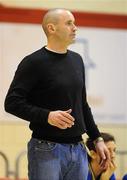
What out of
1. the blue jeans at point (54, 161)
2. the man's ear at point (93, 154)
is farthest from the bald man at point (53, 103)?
the man's ear at point (93, 154)

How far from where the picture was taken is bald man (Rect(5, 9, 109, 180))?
2.16 meters

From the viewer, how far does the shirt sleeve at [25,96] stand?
2.11 m

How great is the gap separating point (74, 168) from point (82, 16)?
3.29 meters

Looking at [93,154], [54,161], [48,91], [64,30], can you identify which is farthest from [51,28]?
[93,154]

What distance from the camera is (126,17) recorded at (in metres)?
5.44

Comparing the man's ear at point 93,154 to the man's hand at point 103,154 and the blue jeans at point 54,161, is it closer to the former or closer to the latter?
the man's hand at point 103,154

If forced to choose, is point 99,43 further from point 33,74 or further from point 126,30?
point 33,74

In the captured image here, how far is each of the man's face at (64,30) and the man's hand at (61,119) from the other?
413 mm

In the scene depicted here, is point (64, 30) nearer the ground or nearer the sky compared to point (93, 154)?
nearer the sky

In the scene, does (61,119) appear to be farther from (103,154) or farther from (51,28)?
(51,28)

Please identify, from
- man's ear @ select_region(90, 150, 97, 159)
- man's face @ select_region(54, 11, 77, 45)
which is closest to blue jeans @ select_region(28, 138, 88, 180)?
man's ear @ select_region(90, 150, 97, 159)

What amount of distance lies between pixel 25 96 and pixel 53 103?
13cm

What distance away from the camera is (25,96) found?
220 centimetres

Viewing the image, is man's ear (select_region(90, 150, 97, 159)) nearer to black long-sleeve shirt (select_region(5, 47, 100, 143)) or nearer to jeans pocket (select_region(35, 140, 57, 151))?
black long-sleeve shirt (select_region(5, 47, 100, 143))
